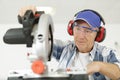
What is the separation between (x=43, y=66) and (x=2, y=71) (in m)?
1.70

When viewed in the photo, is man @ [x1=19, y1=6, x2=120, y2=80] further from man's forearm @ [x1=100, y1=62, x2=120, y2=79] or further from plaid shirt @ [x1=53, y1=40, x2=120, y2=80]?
man's forearm @ [x1=100, y1=62, x2=120, y2=79]

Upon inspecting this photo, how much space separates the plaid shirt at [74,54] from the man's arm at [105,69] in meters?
0.22

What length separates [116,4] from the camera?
2.22 metres

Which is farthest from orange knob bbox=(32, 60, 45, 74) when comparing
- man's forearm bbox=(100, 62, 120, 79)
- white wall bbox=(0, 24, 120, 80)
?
white wall bbox=(0, 24, 120, 80)

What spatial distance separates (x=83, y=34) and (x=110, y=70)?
336 millimetres

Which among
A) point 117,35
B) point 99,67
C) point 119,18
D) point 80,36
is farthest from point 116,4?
point 99,67

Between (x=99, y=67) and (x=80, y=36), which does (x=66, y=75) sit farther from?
(x=80, y=36)

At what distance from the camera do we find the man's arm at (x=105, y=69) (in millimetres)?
848

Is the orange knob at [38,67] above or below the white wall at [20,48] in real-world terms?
above

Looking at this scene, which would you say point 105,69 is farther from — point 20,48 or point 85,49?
point 20,48

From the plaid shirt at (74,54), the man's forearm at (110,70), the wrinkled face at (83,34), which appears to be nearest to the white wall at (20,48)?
the plaid shirt at (74,54)

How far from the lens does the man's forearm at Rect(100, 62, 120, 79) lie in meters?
0.92

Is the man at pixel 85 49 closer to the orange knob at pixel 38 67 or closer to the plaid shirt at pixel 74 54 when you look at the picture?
the plaid shirt at pixel 74 54

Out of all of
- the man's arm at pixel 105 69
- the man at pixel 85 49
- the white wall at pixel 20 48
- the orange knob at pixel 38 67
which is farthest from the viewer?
the white wall at pixel 20 48
